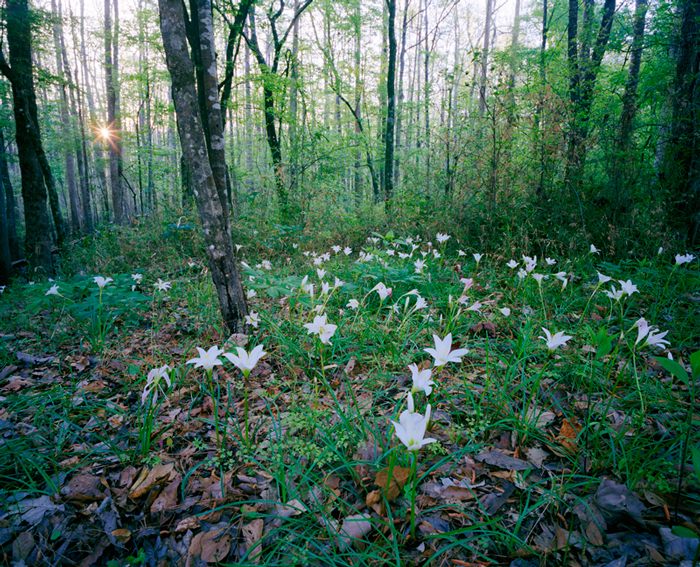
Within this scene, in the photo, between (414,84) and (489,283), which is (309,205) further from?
(414,84)

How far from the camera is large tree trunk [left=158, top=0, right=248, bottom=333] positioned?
7.98 feet

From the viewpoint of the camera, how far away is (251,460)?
147 centimetres

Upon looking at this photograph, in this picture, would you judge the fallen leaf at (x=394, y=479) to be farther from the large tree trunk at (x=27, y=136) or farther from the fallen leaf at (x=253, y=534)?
the large tree trunk at (x=27, y=136)

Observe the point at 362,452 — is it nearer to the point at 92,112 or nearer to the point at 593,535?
the point at 593,535

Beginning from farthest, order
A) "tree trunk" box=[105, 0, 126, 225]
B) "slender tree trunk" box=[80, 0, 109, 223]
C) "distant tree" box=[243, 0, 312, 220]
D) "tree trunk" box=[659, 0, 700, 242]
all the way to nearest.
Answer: "slender tree trunk" box=[80, 0, 109, 223] → "tree trunk" box=[105, 0, 126, 225] → "distant tree" box=[243, 0, 312, 220] → "tree trunk" box=[659, 0, 700, 242]

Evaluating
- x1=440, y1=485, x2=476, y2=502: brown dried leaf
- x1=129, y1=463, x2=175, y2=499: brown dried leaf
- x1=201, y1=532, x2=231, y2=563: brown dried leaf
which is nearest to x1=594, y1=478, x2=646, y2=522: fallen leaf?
x1=440, y1=485, x2=476, y2=502: brown dried leaf

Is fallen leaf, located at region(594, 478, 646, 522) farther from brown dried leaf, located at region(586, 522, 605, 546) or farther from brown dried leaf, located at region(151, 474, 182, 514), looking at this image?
brown dried leaf, located at region(151, 474, 182, 514)

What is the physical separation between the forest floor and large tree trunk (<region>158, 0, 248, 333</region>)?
13.3 inches

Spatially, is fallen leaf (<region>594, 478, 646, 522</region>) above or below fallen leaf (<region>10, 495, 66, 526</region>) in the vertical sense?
above

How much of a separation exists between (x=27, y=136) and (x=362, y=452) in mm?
9843

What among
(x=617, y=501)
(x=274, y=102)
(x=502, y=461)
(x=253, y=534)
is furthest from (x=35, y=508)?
(x=274, y=102)

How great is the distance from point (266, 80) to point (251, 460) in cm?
922

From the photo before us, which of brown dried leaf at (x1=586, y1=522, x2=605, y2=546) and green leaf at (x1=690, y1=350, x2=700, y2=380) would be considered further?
brown dried leaf at (x1=586, y1=522, x2=605, y2=546)

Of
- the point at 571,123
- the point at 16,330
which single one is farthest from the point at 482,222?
the point at 16,330
